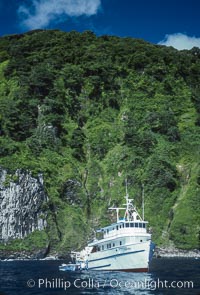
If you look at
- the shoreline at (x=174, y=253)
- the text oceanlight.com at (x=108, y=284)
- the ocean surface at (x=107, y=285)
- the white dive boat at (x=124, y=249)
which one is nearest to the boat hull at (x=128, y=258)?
the white dive boat at (x=124, y=249)

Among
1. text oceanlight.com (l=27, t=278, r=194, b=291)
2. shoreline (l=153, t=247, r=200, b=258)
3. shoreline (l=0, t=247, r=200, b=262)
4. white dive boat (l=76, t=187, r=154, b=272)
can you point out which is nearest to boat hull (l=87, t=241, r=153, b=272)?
white dive boat (l=76, t=187, r=154, b=272)

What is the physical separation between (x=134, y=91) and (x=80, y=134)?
104 feet

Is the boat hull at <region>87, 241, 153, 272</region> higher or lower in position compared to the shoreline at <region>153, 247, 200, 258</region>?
lower

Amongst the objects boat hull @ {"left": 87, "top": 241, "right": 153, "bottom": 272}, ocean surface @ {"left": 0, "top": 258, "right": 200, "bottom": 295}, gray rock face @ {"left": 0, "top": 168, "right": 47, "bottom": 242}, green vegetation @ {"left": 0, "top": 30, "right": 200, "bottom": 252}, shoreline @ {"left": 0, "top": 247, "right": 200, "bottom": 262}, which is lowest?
ocean surface @ {"left": 0, "top": 258, "right": 200, "bottom": 295}

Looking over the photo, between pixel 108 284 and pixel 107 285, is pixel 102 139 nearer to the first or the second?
pixel 108 284

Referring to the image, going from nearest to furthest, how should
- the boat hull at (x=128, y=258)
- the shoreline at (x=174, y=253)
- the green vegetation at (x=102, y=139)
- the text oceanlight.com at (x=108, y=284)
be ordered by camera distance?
1. the text oceanlight.com at (x=108, y=284)
2. the boat hull at (x=128, y=258)
3. the shoreline at (x=174, y=253)
4. the green vegetation at (x=102, y=139)

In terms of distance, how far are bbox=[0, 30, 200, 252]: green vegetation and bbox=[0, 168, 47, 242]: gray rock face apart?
3033 mm

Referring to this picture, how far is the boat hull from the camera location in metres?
77.5

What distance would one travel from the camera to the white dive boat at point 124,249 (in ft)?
255

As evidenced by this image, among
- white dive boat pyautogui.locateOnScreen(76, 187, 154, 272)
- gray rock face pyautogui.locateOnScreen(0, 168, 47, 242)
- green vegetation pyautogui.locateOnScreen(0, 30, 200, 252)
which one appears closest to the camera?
white dive boat pyautogui.locateOnScreen(76, 187, 154, 272)

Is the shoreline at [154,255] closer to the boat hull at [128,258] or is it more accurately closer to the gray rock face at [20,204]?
the gray rock face at [20,204]

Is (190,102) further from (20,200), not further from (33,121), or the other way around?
(20,200)

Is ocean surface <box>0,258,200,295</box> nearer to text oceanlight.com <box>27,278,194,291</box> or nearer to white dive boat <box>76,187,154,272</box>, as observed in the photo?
text oceanlight.com <box>27,278,194,291</box>

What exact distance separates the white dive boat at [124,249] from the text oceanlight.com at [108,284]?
1224 centimetres
